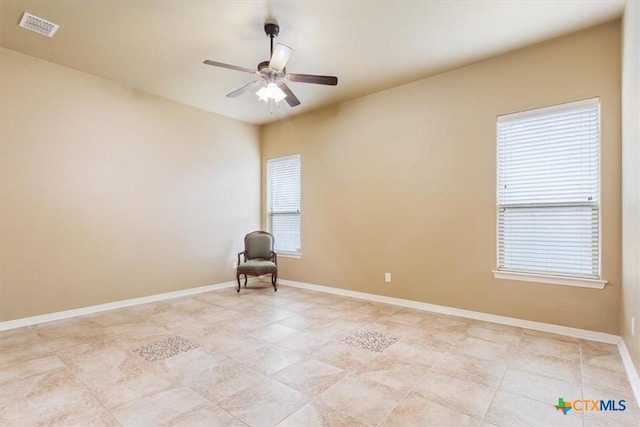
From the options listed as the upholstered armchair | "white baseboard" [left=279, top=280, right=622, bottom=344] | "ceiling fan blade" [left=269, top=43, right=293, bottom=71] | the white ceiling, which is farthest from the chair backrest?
"ceiling fan blade" [left=269, top=43, right=293, bottom=71]

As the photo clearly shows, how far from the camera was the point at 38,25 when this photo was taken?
2.94 m

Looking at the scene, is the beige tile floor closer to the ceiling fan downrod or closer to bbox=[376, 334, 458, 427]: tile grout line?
bbox=[376, 334, 458, 427]: tile grout line

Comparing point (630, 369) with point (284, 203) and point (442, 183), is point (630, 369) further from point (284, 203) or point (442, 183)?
point (284, 203)

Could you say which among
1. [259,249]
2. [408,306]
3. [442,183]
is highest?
[442,183]

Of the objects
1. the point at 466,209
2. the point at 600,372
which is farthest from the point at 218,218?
the point at 600,372

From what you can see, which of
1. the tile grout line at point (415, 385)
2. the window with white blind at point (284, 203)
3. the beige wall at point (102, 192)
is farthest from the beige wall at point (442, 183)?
the beige wall at point (102, 192)

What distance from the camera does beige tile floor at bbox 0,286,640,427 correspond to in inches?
73.7

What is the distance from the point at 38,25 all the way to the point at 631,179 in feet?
17.0

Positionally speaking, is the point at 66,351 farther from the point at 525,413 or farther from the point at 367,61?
the point at 367,61

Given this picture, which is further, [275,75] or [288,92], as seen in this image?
[288,92]

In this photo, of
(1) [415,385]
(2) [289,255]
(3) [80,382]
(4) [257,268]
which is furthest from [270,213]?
(1) [415,385]

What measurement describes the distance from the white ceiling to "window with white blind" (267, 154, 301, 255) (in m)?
1.95

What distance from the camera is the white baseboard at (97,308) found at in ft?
11.2

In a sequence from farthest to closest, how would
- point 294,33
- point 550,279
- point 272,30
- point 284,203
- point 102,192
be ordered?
point 284,203 < point 102,192 < point 550,279 < point 294,33 < point 272,30
